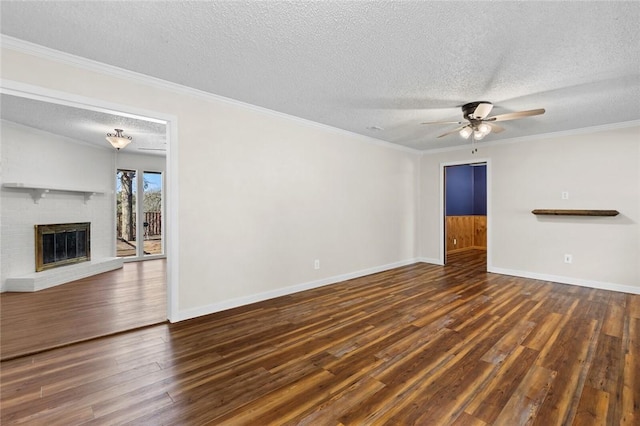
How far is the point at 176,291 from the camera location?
3029 mm

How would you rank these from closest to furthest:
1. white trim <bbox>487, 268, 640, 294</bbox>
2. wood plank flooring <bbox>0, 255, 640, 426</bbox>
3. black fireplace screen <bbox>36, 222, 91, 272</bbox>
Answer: wood plank flooring <bbox>0, 255, 640, 426</bbox>
white trim <bbox>487, 268, 640, 294</bbox>
black fireplace screen <bbox>36, 222, 91, 272</bbox>

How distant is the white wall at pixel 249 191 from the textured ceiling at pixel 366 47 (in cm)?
26

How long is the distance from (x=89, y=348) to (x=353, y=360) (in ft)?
7.44

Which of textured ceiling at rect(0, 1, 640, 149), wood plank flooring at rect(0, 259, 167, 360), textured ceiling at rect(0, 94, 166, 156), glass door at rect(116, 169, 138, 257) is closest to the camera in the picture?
textured ceiling at rect(0, 1, 640, 149)

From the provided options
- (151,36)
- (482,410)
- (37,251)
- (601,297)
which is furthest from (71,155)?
(601,297)

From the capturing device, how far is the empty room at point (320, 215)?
1872mm

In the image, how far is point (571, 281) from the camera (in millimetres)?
4586

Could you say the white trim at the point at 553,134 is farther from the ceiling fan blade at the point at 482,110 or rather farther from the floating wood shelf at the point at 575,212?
the ceiling fan blade at the point at 482,110

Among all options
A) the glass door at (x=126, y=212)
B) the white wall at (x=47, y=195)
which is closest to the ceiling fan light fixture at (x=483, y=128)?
the white wall at (x=47, y=195)

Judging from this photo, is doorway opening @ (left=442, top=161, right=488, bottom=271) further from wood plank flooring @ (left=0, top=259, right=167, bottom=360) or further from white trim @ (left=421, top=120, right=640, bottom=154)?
wood plank flooring @ (left=0, top=259, right=167, bottom=360)

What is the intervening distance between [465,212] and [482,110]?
555cm

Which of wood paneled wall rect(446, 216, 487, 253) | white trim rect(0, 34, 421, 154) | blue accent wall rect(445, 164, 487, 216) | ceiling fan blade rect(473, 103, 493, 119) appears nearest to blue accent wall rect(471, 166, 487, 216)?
blue accent wall rect(445, 164, 487, 216)

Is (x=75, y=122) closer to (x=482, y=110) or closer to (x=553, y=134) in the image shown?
(x=482, y=110)

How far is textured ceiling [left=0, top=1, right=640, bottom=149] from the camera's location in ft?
6.10
